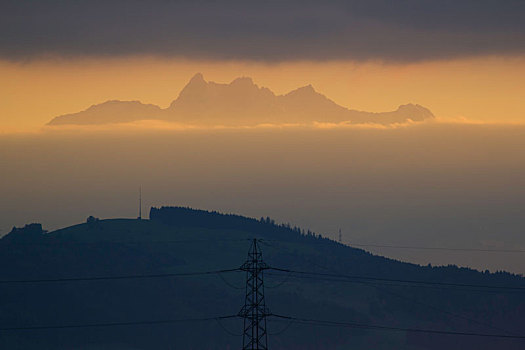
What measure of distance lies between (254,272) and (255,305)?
7768 mm

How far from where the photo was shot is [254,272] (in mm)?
157125

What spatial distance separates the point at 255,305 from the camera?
15038 centimetres
